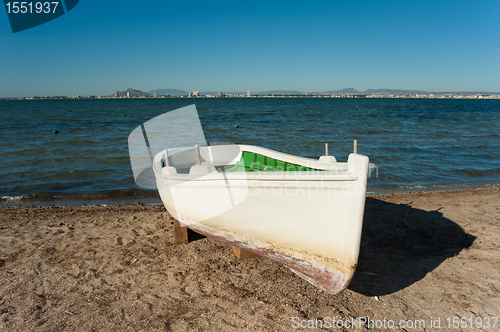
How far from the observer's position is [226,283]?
3.76 meters

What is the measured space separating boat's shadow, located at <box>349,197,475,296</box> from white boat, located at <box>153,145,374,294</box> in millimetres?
752

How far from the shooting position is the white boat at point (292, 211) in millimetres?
3008

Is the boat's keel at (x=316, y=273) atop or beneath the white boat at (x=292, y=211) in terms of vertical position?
beneath

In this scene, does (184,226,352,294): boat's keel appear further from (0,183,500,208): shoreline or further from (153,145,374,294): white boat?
(0,183,500,208): shoreline

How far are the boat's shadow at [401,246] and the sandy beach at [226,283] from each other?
0.02m

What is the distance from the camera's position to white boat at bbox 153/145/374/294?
301cm

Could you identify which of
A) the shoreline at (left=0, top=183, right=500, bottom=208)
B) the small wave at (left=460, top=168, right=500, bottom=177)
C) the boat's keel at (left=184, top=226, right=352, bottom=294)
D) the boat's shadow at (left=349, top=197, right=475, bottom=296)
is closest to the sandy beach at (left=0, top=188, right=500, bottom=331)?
the boat's shadow at (left=349, top=197, right=475, bottom=296)

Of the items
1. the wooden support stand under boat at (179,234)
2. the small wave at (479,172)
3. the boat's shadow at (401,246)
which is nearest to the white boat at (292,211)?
the wooden support stand under boat at (179,234)

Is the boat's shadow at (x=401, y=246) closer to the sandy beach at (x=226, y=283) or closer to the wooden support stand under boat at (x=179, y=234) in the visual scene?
the sandy beach at (x=226, y=283)

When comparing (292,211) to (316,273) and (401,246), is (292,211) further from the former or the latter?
(401,246)

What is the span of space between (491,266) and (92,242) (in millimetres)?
5837

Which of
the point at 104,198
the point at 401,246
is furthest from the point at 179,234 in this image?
the point at 104,198

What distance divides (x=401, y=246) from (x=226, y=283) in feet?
9.21

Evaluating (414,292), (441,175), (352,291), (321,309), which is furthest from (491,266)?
(441,175)
